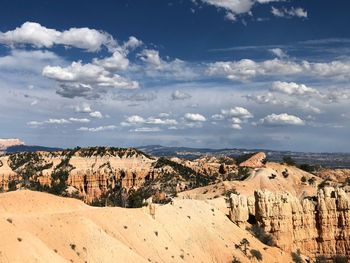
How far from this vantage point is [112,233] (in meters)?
43.9

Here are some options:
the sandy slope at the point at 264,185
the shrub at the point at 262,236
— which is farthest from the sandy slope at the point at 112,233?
the sandy slope at the point at 264,185

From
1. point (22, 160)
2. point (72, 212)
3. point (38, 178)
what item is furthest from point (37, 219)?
point (22, 160)

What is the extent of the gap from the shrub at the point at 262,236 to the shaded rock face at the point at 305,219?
106 centimetres

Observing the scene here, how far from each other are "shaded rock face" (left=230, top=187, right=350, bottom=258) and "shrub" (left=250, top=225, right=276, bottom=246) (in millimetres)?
1064

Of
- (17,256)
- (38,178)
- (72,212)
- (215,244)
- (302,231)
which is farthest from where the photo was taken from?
(38,178)

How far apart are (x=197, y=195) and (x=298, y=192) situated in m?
22.1

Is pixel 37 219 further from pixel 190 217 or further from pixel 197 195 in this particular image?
pixel 197 195

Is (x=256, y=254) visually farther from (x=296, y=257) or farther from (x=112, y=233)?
(x=112, y=233)

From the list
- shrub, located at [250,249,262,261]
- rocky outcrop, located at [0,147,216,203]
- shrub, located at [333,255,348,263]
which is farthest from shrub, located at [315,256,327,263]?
rocky outcrop, located at [0,147,216,203]

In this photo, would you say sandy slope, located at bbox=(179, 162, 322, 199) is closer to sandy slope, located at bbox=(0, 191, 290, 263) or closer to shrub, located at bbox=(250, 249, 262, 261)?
sandy slope, located at bbox=(0, 191, 290, 263)

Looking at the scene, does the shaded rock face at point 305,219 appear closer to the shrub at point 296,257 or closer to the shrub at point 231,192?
the shrub at point 296,257

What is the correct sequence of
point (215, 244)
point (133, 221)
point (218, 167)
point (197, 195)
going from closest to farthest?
point (133, 221), point (215, 244), point (197, 195), point (218, 167)

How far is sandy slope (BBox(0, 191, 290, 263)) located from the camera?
33156 millimetres

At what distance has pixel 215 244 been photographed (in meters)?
54.4
